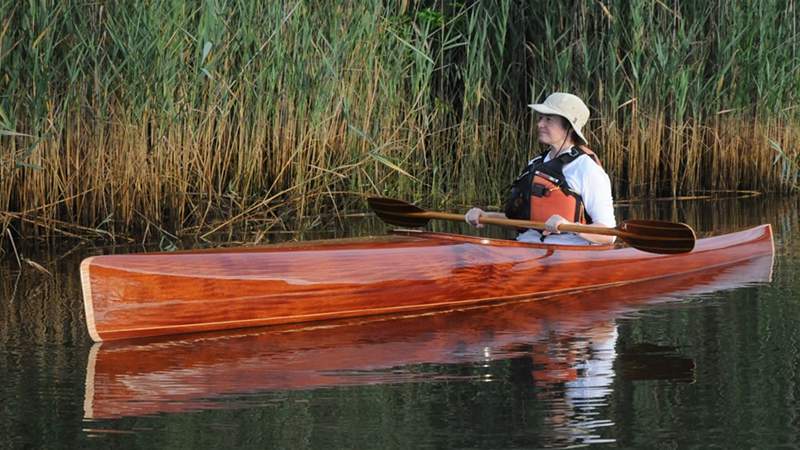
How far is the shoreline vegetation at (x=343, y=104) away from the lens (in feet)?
25.2

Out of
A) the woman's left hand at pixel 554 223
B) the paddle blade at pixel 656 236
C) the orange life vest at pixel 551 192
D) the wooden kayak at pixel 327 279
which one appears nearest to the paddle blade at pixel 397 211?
the wooden kayak at pixel 327 279

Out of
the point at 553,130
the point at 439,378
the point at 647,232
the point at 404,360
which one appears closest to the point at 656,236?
the point at 647,232

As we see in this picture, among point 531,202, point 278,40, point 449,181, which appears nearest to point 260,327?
point 531,202

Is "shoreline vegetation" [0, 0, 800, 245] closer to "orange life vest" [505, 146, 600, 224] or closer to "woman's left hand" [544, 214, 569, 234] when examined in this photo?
"orange life vest" [505, 146, 600, 224]

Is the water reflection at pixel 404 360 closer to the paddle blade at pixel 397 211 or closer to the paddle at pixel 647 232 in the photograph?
the paddle at pixel 647 232

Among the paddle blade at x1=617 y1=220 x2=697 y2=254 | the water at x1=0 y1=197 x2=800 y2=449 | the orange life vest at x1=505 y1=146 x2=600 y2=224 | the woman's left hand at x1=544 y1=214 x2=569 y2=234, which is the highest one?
the orange life vest at x1=505 y1=146 x2=600 y2=224

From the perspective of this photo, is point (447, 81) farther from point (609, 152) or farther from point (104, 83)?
point (104, 83)

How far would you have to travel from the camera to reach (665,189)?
1070cm

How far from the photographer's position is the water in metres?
4.05

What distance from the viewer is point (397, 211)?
7.29 meters

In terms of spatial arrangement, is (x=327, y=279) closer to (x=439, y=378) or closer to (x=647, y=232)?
(x=439, y=378)

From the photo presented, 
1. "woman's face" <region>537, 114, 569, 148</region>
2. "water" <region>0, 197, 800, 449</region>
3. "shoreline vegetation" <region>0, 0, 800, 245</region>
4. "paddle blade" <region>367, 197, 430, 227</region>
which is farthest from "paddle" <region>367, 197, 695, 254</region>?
"shoreline vegetation" <region>0, 0, 800, 245</region>

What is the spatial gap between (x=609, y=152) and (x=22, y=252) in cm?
434

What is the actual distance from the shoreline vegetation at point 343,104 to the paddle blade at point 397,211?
4.26 ft
